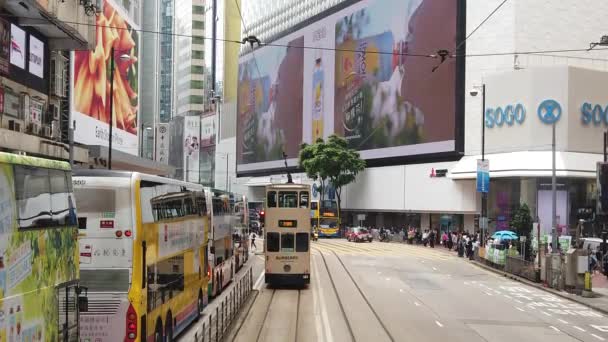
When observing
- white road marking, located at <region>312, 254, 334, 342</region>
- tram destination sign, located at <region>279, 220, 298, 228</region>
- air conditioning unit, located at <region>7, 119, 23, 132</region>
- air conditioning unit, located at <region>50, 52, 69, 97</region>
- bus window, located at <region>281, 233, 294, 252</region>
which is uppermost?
air conditioning unit, located at <region>50, 52, 69, 97</region>

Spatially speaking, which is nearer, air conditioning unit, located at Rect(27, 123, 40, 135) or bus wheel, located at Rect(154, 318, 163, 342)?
bus wheel, located at Rect(154, 318, 163, 342)

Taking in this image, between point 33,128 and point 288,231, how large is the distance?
37.4ft

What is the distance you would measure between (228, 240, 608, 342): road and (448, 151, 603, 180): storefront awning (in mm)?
13483

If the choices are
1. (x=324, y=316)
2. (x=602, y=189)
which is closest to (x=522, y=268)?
(x=602, y=189)

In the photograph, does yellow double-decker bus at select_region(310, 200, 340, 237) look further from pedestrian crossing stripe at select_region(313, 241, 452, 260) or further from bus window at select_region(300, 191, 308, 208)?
bus window at select_region(300, 191, 308, 208)

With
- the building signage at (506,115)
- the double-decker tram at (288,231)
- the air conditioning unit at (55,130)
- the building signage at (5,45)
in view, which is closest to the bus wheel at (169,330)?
the double-decker tram at (288,231)

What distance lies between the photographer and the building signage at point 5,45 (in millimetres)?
24469

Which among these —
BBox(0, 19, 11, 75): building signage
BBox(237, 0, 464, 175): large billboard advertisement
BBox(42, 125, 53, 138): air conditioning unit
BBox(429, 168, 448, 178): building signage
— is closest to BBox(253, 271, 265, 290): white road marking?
BBox(42, 125, 53, 138): air conditioning unit

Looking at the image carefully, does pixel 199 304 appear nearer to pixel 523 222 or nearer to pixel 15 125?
pixel 15 125

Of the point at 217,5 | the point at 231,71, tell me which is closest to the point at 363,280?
the point at 231,71

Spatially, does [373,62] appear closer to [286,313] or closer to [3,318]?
[286,313]

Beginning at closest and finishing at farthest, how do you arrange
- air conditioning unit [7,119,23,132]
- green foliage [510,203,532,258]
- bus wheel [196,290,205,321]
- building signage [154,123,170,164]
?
bus wheel [196,290,205,321] → air conditioning unit [7,119,23,132] → green foliage [510,203,532,258] → building signage [154,123,170,164]

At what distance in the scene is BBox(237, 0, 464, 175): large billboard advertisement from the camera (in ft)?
174

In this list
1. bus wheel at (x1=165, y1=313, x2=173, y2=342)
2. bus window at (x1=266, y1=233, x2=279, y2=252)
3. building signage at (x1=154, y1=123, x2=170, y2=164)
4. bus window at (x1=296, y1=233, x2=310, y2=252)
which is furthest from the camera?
building signage at (x1=154, y1=123, x2=170, y2=164)
